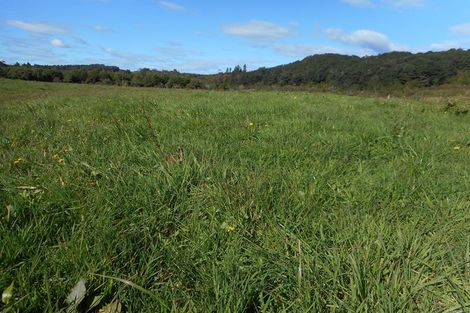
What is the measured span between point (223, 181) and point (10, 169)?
1785mm

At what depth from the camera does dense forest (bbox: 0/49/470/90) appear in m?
67.1

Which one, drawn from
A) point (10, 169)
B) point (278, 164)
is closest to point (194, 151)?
point (278, 164)

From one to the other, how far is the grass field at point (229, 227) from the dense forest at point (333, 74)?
57.1 metres

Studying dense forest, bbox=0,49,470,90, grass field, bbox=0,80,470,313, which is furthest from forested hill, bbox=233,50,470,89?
grass field, bbox=0,80,470,313

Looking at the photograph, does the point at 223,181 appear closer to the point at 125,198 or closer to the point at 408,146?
the point at 125,198

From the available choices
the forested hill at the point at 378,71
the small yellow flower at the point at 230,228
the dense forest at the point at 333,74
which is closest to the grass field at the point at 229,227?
the small yellow flower at the point at 230,228

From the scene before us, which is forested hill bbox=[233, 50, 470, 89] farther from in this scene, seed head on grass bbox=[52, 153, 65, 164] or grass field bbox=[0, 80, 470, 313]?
seed head on grass bbox=[52, 153, 65, 164]

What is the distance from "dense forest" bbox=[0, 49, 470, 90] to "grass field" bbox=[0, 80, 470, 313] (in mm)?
57129

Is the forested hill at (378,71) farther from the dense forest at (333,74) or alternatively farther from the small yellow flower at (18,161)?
the small yellow flower at (18,161)

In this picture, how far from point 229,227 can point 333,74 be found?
7734 cm

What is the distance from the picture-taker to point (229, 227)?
7.00 feet

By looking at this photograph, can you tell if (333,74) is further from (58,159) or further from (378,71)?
(58,159)

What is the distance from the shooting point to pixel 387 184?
2998mm

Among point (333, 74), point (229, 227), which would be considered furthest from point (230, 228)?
point (333, 74)
